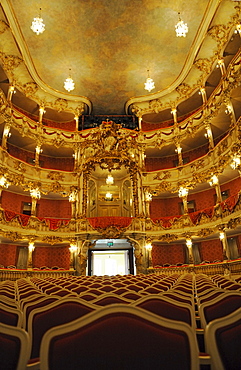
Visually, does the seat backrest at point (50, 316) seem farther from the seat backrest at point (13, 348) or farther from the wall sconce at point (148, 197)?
the wall sconce at point (148, 197)

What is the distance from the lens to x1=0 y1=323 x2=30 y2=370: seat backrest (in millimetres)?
1186

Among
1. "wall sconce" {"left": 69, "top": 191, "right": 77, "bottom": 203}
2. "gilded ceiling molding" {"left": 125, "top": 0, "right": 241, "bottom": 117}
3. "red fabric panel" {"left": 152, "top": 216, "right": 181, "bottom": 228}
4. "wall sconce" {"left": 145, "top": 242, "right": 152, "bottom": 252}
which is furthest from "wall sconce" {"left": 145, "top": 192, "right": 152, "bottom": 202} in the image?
"gilded ceiling molding" {"left": 125, "top": 0, "right": 241, "bottom": 117}

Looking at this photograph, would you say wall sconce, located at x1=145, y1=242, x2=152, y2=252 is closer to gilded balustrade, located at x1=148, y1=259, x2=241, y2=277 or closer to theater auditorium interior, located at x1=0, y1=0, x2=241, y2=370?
theater auditorium interior, located at x1=0, y1=0, x2=241, y2=370

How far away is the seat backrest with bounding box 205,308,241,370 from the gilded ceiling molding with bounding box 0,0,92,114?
55.6 ft

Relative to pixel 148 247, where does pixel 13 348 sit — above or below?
below

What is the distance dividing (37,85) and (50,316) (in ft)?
64.6

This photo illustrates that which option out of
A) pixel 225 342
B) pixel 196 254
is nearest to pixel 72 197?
pixel 196 254

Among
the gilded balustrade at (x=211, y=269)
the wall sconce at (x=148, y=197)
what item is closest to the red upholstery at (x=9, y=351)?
the gilded balustrade at (x=211, y=269)

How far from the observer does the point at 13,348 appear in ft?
3.98

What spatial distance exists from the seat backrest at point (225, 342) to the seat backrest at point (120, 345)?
0.18 metres

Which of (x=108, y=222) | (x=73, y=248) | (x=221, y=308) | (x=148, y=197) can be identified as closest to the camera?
(x=221, y=308)

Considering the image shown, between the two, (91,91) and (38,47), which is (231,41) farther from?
(38,47)

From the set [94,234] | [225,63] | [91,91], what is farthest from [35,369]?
[91,91]

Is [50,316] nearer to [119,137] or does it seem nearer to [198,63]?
[119,137]
